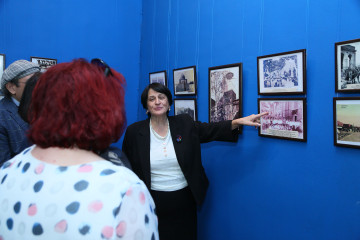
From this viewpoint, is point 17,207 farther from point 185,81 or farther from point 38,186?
point 185,81

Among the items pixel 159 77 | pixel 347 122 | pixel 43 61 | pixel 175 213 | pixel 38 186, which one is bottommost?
pixel 175 213

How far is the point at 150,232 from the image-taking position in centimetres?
78

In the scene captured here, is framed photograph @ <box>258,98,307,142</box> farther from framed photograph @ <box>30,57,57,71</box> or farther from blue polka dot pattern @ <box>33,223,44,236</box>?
framed photograph @ <box>30,57,57,71</box>

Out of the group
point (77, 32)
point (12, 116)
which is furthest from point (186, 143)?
point (77, 32)

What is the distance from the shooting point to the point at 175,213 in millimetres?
2105

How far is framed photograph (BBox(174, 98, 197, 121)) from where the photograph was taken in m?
2.58

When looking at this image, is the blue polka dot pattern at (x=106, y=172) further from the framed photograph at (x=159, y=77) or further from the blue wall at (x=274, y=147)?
the framed photograph at (x=159, y=77)

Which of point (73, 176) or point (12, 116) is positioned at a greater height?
point (12, 116)

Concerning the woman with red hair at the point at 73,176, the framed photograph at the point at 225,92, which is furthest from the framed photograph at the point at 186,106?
the woman with red hair at the point at 73,176

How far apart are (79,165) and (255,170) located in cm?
158

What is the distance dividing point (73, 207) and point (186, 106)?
6.73 ft

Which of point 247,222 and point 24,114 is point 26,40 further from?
point 247,222

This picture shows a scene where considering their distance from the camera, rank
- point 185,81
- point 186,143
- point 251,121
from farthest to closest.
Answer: point 185,81, point 186,143, point 251,121

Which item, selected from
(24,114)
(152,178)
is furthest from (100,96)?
(152,178)
